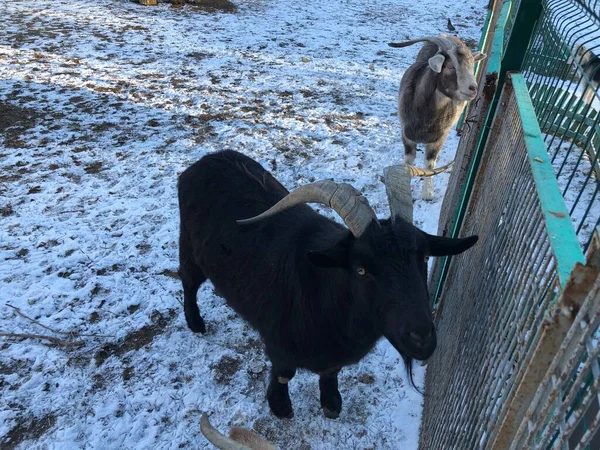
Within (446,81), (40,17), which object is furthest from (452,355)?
(40,17)

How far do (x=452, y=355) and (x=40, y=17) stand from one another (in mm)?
15253

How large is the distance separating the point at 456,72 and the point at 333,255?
163 inches

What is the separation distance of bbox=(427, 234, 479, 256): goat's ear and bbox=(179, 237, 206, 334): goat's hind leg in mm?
2374

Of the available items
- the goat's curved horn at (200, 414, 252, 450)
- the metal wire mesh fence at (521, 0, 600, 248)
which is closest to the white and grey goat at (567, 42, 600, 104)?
the metal wire mesh fence at (521, 0, 600, 248)

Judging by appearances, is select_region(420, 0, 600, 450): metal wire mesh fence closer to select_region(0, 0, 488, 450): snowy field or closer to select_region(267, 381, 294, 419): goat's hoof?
select_region(267, 381, 294, 419): goat's hoof

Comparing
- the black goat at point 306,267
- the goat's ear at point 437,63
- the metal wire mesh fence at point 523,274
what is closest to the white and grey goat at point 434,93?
the goat's ear at point 437,63

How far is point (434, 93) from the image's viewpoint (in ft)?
19.7

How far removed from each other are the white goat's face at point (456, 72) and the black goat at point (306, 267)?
3.11 meters

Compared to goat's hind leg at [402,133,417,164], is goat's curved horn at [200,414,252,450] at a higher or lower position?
higher

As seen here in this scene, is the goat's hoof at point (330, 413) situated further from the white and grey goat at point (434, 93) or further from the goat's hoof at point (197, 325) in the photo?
the white and grey goat at point (434, 93)

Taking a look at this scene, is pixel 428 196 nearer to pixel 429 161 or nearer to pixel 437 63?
pixel 429 161

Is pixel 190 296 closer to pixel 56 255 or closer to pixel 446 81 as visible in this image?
pixel 56 255

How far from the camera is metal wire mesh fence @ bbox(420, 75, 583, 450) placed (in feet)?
5.10

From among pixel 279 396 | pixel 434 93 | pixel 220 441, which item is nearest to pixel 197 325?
pixel 279 396
